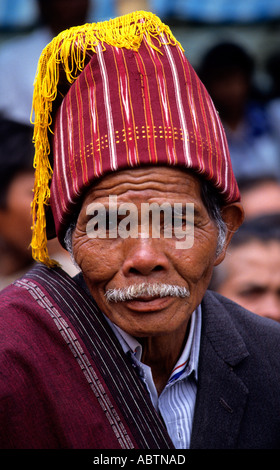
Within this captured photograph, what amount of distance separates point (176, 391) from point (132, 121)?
1.19 meters

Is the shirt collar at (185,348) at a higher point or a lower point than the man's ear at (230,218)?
lower

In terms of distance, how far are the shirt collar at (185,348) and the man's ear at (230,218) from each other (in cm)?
33

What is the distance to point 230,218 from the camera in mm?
2824

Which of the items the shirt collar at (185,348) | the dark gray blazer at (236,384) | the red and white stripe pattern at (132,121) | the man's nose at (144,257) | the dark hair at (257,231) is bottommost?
the dark gray blazer at (236,384)

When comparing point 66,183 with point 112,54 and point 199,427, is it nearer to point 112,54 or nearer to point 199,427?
point 112,54

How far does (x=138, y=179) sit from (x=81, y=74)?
0.53 m

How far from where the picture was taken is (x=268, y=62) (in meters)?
7.21

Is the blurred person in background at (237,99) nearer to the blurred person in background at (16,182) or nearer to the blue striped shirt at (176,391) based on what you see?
the blurred person in background at (16,182)

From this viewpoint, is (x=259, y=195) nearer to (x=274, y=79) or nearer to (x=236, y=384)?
(x=274, y=79)

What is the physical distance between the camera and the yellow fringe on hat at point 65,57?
8.34 feet

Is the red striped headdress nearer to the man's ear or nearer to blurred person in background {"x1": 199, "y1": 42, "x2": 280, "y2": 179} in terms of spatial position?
the man's ear

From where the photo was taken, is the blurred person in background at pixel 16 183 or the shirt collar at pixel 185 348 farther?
the blurred person in background at pixel 16 183

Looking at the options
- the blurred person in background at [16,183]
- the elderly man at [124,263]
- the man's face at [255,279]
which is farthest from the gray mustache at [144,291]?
the blurred person in background at [16,183]

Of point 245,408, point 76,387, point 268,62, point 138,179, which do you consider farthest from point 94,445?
point 268,62
